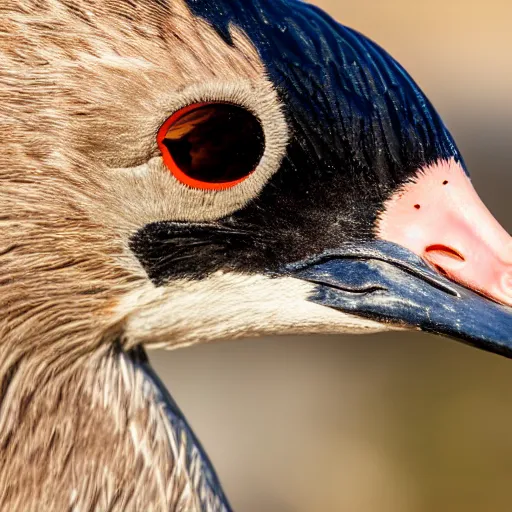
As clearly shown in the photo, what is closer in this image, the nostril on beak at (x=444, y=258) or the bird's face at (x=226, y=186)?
the bird's face at (x=226, y=186)

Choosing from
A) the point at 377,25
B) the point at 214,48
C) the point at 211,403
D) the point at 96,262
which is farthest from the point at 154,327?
the point at 377,25

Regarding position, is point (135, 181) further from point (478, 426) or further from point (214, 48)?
point (478, 426)

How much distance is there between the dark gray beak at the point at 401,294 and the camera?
227 centimetres

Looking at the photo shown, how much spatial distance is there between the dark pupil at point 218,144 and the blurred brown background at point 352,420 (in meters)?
4.89

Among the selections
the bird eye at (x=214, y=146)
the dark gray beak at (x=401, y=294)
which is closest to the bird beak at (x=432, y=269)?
the dark gray beak at (x=401, y=294)

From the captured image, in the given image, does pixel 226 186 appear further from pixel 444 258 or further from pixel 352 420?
pixel 352 420

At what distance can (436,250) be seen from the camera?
231 centimetres

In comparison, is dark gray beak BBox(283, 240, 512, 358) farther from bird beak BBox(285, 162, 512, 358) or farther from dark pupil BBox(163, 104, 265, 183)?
dark pupil BBox(163, 104, 265, 183)

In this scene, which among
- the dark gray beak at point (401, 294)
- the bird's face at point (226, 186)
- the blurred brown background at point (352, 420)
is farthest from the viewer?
the blurred brown background at point (352, 420)

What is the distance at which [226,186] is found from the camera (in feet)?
7.41

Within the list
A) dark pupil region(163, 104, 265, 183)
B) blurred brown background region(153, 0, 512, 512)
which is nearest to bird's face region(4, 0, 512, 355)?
dark pupil region(163, 104, 265, 183)

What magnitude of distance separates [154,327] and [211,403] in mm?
5202

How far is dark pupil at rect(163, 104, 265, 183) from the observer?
2.21m

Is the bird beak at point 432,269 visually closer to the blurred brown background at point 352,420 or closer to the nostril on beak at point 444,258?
the nostril on beak at point 444,258
